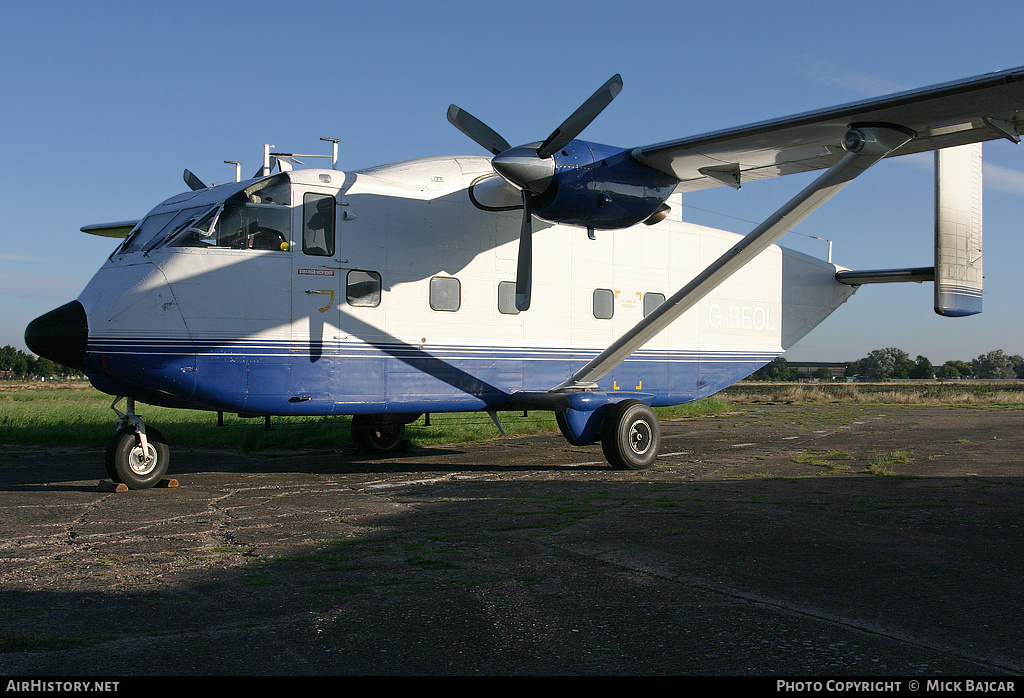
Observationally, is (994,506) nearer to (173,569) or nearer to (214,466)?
A: (173,569)

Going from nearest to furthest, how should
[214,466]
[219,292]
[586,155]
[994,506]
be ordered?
[994,506]
[219,292]
[586,155]
[214,466]

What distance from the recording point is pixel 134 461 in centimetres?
980

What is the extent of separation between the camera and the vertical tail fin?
1223 cm

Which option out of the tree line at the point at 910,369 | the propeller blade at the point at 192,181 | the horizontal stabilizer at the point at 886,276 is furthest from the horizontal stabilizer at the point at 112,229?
the tree line at the point at 910,369

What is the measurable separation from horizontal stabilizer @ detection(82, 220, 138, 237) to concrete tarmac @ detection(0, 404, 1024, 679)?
5535 mm

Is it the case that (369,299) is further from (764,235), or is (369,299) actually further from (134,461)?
(764,235)

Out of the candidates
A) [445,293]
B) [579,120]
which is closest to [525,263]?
[445,293]

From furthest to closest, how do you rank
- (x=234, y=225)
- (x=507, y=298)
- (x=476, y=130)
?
1. (x=507, y=298)
2. (x=476, y=130)
3. (x=234, y=225)

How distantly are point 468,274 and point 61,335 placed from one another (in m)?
5.37

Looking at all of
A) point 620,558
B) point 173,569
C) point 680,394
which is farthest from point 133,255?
point 680,394

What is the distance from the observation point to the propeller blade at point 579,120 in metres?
10.3

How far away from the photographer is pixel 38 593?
5.07 metres

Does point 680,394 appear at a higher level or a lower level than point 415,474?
higher

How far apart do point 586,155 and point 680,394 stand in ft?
16.9
